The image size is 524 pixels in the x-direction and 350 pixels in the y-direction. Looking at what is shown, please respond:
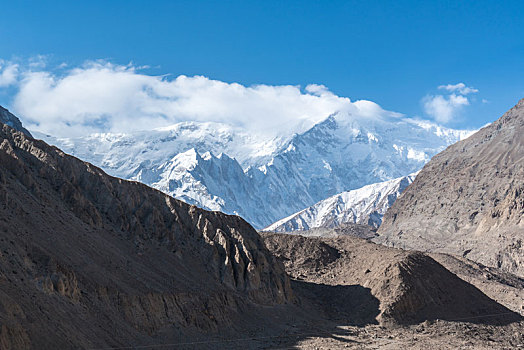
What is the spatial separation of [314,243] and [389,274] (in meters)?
18.0

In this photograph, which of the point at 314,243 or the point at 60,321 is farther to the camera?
the point at 314,243

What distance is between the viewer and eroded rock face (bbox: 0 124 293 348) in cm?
4444

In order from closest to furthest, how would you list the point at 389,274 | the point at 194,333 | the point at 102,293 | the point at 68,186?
1. the point at 102,293
2. the point at 194,333
3. the point at 68,186
4. the point at 389,274

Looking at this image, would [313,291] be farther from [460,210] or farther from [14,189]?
[460,210]

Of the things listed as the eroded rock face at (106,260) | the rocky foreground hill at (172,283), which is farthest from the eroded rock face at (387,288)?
the eroded rock face at (106,260)

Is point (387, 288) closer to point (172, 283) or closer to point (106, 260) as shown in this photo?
point (172, 283)

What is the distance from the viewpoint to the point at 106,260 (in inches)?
2191

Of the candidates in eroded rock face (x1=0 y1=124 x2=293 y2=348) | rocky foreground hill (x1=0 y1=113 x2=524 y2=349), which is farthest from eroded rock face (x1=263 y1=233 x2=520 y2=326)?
eroded rock face (x1=0 y1=124 x2=293 y2=348)

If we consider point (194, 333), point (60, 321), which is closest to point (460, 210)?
point (194, 333)

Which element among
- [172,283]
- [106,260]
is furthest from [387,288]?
[106,260]

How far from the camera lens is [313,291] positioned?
260 feet

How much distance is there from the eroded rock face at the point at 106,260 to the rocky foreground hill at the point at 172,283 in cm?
12

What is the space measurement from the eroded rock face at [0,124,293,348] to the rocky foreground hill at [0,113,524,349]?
12cm

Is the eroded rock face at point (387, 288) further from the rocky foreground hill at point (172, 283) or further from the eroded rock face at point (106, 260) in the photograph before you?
the eroded rock face at point (106, 260)
